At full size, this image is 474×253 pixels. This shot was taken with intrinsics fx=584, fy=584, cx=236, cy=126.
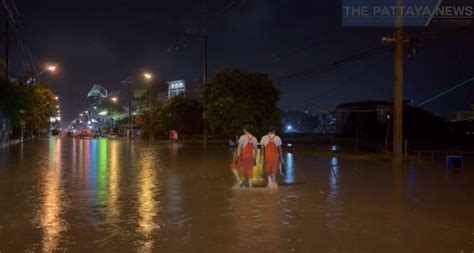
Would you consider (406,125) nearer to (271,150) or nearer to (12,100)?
(12,100)

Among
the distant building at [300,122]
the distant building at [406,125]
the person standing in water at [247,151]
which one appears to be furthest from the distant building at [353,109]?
the distant building at [300,122]

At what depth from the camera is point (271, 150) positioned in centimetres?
1496

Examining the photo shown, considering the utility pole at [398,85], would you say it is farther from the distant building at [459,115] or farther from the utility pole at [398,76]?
the distant building at [459,115]

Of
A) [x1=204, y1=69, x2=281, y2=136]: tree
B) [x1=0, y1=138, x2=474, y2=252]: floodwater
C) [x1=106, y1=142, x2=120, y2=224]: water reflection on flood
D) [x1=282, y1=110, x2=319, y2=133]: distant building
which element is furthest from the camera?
[x1=282, y1=110, x2=319, y2=133]: distant building

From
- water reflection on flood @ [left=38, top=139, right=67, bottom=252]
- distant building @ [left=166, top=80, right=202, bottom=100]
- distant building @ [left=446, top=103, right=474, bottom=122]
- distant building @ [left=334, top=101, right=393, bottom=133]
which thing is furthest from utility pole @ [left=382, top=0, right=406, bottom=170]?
distant building @ [left=166, top=80, right=202, bottom=100]

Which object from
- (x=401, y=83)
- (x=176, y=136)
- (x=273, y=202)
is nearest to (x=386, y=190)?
(x=273, y=202)

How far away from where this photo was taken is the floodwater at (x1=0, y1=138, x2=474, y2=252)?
834 cm

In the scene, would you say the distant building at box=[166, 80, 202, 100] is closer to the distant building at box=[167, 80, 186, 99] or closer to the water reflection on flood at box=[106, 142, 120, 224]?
the distant building at box=[167, 80, 186, 99]

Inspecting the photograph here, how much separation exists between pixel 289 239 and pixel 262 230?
74cm

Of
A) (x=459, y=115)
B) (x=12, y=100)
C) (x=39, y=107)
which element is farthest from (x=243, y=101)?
(x=459, y=115)

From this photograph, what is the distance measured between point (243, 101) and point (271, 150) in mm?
25963

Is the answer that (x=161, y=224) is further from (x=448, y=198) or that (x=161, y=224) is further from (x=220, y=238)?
(x=448, y=198)

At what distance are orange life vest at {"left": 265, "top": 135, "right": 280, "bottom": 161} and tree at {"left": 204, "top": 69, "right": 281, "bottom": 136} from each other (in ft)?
83.2

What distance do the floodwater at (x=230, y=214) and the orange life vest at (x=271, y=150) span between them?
86 cm
